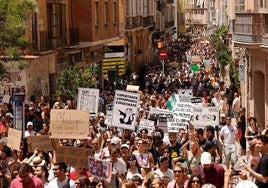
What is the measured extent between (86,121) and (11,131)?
4.70ft

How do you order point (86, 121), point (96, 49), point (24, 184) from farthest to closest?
point (96, 49) → point (86, 121) → point (24, 184)

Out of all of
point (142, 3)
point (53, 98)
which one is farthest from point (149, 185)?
point (142, 3)

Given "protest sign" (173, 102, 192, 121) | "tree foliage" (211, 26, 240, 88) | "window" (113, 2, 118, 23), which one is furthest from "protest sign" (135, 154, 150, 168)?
"window" (113, 2, 118, 23)

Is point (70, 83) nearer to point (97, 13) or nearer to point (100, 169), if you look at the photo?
point (97, 13)

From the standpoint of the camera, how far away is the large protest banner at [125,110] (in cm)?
2091

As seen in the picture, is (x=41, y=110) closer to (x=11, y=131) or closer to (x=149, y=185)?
(x=11, y=131)

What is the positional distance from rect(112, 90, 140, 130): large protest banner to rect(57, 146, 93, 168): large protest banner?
5.20 meters

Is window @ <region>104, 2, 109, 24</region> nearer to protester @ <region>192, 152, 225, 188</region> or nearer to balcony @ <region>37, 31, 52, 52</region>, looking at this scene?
balcony @ <region>37, 31, 52, 52</region>

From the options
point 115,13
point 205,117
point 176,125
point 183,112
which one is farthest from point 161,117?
point 115,13

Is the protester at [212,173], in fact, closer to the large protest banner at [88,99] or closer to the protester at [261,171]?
the protester at [261,171]

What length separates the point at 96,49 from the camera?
50938 millimetres

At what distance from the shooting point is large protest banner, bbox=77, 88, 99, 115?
2336 centimetres

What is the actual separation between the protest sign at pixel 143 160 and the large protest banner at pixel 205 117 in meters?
5.57

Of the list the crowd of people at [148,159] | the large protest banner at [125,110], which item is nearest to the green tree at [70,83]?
the crowd of people at [148,159]
